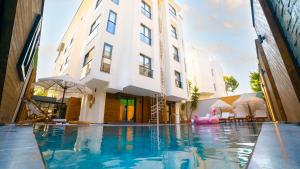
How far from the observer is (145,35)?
14.0 m

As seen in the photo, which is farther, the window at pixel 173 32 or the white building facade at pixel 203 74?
the white building facade at pixel 203 74

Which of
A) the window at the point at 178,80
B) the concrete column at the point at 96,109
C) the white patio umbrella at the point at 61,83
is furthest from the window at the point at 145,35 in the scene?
the white patio umbrella at the point at 61,83

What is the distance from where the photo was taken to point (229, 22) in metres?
12.0

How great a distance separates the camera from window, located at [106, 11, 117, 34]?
12.0 m

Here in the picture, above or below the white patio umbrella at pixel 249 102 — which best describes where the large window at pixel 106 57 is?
above

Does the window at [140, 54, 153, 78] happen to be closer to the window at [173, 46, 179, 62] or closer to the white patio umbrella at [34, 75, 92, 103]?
the window at [173, 46, 179, 62]

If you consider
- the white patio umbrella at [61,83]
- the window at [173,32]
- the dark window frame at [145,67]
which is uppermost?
the window at [173,32]

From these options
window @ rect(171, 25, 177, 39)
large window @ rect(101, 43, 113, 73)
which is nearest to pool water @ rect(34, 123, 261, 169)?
large window @ rect(101, 43, 113, 73)

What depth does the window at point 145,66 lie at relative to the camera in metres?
12.4

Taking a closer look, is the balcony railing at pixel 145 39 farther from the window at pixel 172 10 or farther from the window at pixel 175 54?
the window at pixel 172 10

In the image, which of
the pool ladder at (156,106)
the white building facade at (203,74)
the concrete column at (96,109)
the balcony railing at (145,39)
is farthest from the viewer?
the white building facade at (203,74)

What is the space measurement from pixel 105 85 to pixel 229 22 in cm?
1083

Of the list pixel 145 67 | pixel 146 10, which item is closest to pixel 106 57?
pixel 145 67

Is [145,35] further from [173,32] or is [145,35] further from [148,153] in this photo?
[148,153]
